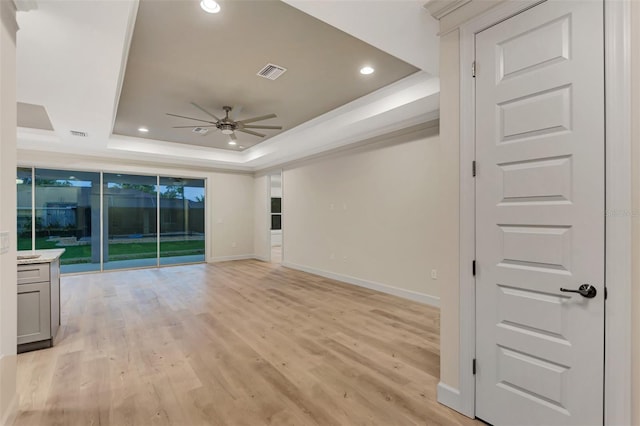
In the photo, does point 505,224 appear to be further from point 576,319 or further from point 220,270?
point 220,270

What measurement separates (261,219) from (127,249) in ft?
11.2

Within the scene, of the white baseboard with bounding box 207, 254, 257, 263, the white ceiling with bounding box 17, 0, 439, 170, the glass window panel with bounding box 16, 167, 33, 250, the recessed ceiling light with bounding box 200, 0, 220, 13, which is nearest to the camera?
the white ceiling with bounding box 17, 0, 439, 170

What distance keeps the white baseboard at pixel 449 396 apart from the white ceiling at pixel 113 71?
262 cm

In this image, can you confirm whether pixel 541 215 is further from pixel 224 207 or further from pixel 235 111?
pixel 224 207

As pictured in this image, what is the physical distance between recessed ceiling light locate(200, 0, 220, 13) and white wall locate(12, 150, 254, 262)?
19.4 ft

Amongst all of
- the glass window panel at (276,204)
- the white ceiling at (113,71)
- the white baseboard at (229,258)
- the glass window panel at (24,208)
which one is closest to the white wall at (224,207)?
the white baseboard at (229,258)

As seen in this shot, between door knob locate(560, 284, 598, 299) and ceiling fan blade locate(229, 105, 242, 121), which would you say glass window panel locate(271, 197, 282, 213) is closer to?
ceiling fan blade locate(229, 105, 242, 121)

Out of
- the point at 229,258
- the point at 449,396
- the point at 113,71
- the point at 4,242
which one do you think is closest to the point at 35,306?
the point at 4,242

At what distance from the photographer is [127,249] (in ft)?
25.0

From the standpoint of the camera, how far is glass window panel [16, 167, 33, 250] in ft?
20.4

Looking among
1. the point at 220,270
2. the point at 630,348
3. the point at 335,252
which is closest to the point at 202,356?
the point at 630,348

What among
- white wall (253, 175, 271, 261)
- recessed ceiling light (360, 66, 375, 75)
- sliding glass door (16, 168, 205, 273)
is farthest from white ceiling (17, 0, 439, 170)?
white wall (253, 175, 271, 261)

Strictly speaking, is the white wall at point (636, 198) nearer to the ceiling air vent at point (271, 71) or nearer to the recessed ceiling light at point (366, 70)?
the recessed ceiling light at point (366, 70)

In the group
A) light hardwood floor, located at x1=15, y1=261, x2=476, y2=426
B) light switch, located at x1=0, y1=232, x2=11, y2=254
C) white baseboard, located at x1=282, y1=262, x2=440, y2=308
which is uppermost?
light switch, located at x1=0, y1=232, x2=11, y2=254
